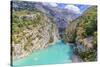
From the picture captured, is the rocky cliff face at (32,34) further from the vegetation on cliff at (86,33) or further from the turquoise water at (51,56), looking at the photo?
the vegetation on cliff at (86,33)

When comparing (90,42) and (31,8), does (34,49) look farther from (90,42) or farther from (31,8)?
(90,42)

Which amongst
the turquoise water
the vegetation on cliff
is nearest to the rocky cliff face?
the turquoise water

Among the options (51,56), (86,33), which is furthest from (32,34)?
(86,33)

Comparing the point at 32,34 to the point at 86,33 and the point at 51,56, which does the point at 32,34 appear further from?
the point at 86,33

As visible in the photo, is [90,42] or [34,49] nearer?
[34,49]
